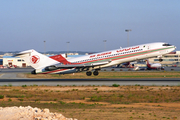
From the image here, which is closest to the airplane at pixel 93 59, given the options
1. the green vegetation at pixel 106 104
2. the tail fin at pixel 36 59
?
the tail fin at pixel 36 59

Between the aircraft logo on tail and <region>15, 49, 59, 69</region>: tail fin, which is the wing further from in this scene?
the aircraft logo on tail

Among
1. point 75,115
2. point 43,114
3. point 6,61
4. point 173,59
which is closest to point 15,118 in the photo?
point 43,114

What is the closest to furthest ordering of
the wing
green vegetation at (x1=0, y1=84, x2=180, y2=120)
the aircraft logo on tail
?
green vegetation at (x1=0, y1=84, x2=180, y2=120)
the aircraft logo on tail
the wing

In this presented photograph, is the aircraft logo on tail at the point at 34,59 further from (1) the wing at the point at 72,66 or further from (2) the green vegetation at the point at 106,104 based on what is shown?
(2) the green vegetation at the point at 106,104

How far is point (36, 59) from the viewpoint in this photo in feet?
152

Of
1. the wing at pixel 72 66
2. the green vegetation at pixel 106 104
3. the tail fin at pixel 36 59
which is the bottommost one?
the green vegetation at pixel 106 104

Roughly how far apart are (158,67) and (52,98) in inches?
2936

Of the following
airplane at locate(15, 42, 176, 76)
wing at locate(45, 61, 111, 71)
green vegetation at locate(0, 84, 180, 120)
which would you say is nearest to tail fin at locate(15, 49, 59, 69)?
airplane at locate(15, 42, 176, 76)

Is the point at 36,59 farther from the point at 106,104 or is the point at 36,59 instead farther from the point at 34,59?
the point at 106,104

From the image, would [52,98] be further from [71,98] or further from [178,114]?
[178,114]

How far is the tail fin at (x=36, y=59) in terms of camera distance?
45.0 metres

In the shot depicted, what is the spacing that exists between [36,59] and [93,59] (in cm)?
1075

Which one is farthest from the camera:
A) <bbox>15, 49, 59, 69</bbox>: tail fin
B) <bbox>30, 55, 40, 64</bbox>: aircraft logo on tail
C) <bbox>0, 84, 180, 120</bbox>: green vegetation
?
<bbox>30, 55, 40, 64</bbox>: aircraft logo on tail

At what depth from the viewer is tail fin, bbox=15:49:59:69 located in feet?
148
